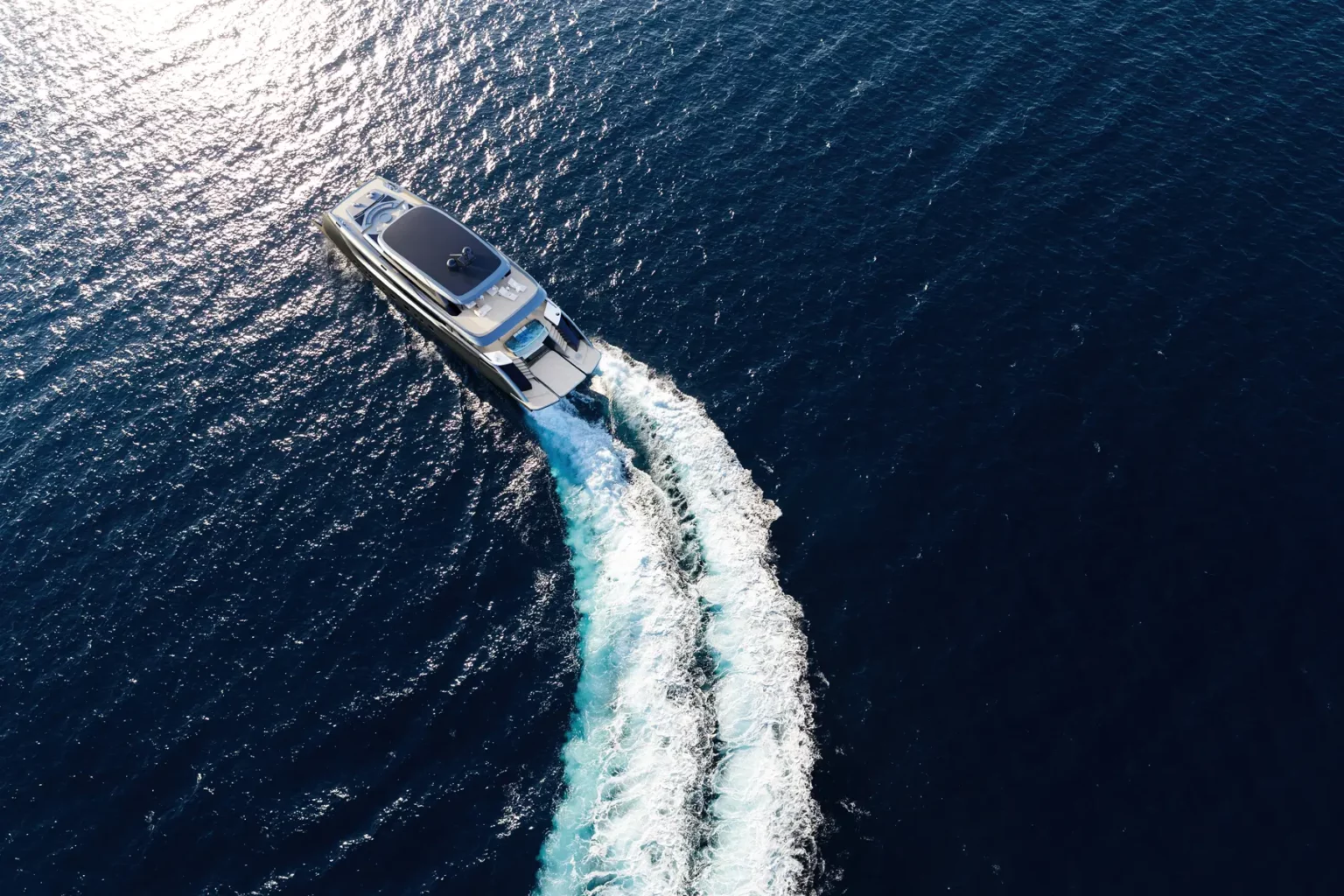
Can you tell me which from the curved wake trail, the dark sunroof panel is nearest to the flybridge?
the dark sunroof panel

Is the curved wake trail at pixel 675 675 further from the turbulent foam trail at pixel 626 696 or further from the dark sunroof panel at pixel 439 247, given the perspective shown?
the dark sunroof panel at pixel 439 247

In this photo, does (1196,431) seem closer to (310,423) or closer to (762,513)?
(762,513)

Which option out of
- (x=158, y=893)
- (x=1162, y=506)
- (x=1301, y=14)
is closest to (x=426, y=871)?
(x=158, y=893)

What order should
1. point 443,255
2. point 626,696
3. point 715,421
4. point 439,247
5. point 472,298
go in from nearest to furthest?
1. point 626,696
2. point 715,421
3. point 472,298
4. point 443,255
5. point 439,247

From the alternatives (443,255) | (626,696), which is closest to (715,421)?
(626,696)

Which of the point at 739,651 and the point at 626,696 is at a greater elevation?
the point at 626,696

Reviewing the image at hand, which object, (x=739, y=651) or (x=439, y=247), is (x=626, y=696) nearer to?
(x=739, y=651)
